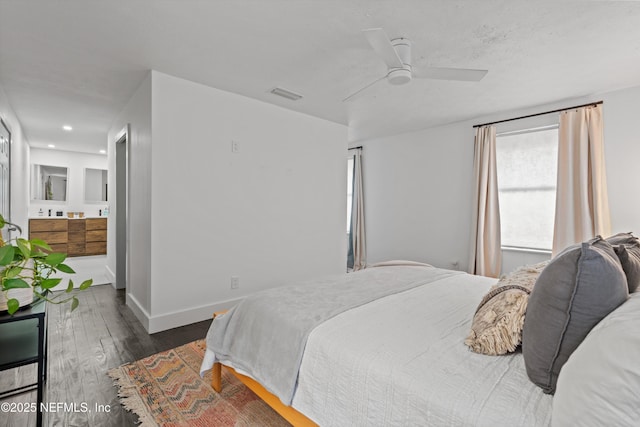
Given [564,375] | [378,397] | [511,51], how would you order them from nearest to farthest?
1. [564,375]
2. [378,397]
3. [511,51]

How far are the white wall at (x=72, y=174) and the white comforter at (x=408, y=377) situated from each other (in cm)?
811

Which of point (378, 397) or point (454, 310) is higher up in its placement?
point (454, 310)

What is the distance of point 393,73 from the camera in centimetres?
217

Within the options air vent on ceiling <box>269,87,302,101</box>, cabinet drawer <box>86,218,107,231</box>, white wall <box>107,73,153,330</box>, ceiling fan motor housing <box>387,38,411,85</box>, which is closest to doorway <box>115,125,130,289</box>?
white wall <box>107,73,153,330</box>

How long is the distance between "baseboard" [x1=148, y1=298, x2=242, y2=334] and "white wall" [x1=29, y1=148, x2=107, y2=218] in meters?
6.07

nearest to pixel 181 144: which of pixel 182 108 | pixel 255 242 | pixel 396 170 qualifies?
pixel 182 108

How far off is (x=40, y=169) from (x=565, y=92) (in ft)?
30.8

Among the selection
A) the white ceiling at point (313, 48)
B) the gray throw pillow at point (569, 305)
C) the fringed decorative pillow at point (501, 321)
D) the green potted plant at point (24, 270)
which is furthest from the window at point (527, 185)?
the green potted plant at point (24, 270)

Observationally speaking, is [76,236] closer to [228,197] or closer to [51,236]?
[51,236]

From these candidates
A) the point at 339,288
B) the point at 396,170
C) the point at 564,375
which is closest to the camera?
the point at 564,375

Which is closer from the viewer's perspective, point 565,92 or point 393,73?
point 393,73

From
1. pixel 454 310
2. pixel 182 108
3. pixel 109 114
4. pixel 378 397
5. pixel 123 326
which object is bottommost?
pixel 123 326

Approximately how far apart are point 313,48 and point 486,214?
3.01 metres

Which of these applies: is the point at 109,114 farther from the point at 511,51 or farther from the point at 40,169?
the point at 511,51
